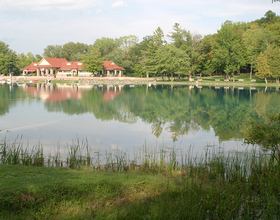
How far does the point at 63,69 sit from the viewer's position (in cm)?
7188

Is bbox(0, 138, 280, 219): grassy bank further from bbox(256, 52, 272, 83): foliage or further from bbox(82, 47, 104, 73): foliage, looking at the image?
bbox(82, 47, 104, 73): foliage

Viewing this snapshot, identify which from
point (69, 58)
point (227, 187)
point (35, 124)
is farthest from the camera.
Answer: point (69, 58)

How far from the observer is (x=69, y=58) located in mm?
94062

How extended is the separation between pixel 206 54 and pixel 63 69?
126 feet

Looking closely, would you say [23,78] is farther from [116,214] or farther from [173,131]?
[116,214]

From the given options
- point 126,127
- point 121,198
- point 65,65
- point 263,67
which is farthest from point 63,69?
point 121,198

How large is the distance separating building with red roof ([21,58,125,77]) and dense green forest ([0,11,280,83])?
11.2ft

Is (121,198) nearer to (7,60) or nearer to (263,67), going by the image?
(263,67)

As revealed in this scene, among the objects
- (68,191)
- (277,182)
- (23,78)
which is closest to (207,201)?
(277,182)

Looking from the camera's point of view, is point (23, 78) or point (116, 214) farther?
point (23, 78)

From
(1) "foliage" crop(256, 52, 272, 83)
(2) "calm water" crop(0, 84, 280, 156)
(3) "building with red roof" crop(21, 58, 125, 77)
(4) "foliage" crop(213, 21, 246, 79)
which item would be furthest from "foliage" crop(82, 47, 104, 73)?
(2) "calm water" crop(0, 84, 280, 156)

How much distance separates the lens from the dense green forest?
50.0m

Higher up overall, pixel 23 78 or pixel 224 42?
pixel 224 42

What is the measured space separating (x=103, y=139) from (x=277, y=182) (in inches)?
290
